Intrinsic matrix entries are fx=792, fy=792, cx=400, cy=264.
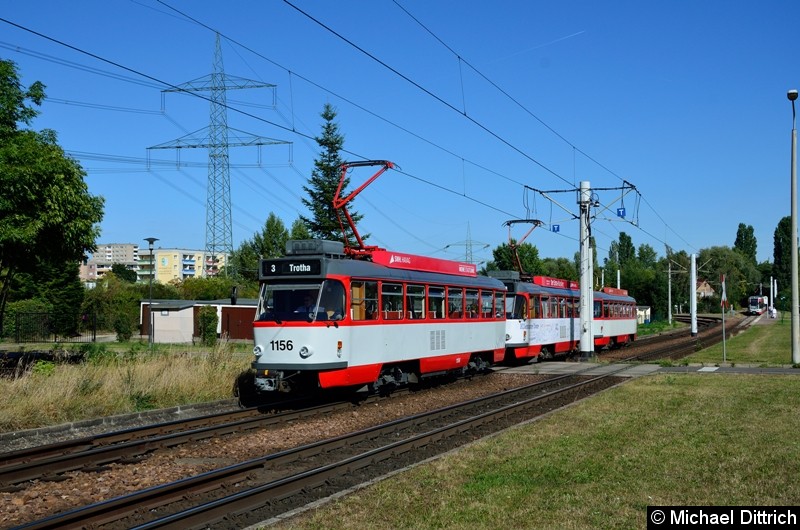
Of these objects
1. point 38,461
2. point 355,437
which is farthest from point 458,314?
point 38,461

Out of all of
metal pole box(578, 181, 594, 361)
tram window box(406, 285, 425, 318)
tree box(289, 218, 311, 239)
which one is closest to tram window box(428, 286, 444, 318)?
tram window box(406, 285, 425, 318)

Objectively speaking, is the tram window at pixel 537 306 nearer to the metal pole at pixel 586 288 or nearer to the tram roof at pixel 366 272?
the metal pole at pixel 586 288

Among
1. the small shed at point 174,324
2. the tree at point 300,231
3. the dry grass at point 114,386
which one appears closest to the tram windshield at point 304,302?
the dry grass at point 114,386

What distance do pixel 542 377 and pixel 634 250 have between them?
137m

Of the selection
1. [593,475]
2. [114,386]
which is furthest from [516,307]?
[593,475]

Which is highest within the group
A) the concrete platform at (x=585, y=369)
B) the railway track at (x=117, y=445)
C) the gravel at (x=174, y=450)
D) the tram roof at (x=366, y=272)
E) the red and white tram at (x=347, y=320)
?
the tram roof at (x=366, y=272)

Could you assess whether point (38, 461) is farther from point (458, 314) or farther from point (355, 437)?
point (458, 314)

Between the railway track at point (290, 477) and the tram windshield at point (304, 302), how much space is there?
2.88 meters

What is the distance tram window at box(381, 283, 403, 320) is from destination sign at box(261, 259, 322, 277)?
2.30m

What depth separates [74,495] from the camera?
957 cm

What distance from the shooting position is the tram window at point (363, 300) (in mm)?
16844

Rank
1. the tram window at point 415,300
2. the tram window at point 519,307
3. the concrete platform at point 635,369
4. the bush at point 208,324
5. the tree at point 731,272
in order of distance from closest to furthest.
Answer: the tram window at point 415,300
the concrete platform at point 635,369
the tram window at point 519,307
the bush at point 208,324
the tree at point 731,272

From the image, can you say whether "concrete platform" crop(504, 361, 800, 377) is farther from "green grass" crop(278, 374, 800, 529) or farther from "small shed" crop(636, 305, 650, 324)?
"small shed" crop(636, 305, 650, 324)

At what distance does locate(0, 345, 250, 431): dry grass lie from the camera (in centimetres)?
1431
